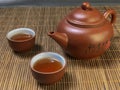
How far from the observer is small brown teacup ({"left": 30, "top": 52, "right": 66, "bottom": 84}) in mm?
643

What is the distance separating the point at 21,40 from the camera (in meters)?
0.81

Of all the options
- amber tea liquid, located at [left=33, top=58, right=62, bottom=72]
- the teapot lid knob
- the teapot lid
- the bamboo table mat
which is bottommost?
the bamboo table mat

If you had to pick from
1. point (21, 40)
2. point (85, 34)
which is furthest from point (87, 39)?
point (21, 40)

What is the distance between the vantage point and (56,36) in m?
0.73

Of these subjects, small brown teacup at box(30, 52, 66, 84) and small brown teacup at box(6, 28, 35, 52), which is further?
small brown teacup at box(6, 28, 35, 52)

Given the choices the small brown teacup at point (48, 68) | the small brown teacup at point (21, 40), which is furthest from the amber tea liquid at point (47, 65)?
the small brown teacup at point (21, 40)

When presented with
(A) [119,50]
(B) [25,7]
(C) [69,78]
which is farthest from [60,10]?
(C) [69,78]

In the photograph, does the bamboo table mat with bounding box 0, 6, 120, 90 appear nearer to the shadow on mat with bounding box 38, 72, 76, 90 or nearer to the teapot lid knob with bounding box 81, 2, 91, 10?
the shadow on mat with bounding box 38, 72, 76, 90

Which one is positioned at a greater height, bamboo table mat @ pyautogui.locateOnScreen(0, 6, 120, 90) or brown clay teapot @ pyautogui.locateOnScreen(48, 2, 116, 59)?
brown clay teapot @ pyautogui.locateOnScreen(48, 2, 116, 59)

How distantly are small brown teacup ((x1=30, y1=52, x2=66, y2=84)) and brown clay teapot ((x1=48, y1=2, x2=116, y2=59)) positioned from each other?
7cm

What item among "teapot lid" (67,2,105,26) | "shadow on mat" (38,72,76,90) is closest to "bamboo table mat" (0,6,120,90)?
"shadow on mat" (38,72,76,90)

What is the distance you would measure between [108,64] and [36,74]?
0.29 m

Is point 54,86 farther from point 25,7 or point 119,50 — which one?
point 25,7

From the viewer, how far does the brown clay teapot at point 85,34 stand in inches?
28.8
